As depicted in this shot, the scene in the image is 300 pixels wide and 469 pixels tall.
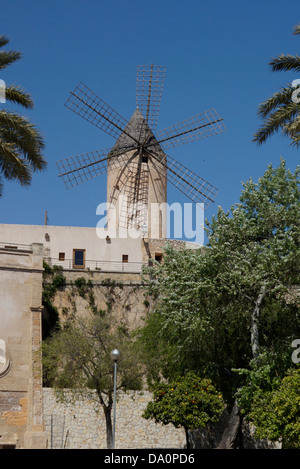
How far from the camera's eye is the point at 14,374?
27953mm

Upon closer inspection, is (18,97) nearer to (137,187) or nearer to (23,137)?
(23,137)

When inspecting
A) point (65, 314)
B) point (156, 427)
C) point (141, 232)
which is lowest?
point (156, 427)

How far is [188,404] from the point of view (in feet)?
88.7

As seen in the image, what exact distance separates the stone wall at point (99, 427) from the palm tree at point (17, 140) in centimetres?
957

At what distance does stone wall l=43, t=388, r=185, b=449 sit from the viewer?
97.5 ft

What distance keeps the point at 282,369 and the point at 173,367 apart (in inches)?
262

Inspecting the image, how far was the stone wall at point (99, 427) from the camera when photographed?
2972 centimetres

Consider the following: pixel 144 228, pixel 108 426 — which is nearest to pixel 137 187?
pixel 144 228

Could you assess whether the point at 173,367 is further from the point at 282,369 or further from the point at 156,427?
the point at 282,369

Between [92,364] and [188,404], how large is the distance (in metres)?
4.29

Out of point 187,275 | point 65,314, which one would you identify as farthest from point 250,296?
point 65,314

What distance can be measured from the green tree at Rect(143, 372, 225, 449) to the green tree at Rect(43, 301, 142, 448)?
1.73 metres

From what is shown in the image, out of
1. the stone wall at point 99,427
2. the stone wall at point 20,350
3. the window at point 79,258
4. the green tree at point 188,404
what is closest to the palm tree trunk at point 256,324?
the green tree at point 188,404

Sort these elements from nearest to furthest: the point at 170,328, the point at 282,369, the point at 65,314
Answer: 1. the point at 282,369
2. the point at 170,328
3. the point at 65,314
